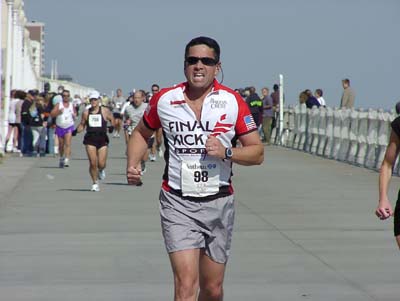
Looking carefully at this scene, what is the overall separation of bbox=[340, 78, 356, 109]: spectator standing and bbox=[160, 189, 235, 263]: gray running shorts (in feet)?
89.9

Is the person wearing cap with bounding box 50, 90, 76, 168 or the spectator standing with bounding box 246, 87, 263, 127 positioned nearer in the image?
the person wearing cap with bounding box 50, 90, 76, 168

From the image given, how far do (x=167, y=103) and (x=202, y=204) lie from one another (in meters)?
0.61

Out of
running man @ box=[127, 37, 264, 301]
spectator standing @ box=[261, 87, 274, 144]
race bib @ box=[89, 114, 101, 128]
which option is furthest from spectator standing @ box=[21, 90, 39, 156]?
running man @ box=[127, 37, 264, 301]

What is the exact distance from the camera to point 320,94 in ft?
135

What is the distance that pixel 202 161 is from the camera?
7.32 m

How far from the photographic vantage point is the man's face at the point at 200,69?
23.9 feet

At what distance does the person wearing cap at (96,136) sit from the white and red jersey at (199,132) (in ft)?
43.7

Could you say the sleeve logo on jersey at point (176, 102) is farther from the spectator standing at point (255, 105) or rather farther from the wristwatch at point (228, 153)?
the spectator standing at point (255, 105)

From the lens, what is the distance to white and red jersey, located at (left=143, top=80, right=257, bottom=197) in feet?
24.0

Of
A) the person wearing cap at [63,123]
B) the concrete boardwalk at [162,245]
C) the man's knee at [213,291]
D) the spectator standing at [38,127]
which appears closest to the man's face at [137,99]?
the concrete boardwalk at [162,245]

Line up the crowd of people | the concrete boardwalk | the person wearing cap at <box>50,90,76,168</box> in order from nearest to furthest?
the crowd of people, the concrete boardwalk, the person wearing cap at <box>50,90,76,168</box>

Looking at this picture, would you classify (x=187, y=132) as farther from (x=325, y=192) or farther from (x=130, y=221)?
(x=325, y=192)

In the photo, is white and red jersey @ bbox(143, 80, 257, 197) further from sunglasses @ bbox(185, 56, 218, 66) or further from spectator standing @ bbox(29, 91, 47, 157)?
spectator standing @ bbox(29, 91, 47, 157)

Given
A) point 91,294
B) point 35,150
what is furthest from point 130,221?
point 35,150
